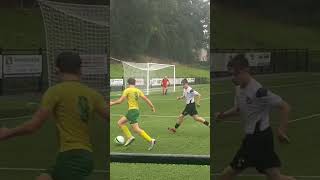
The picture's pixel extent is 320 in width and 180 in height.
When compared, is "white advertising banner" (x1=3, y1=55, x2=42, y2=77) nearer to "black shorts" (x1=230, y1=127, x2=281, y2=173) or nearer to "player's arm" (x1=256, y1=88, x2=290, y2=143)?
"black shorts" (x1=230, y1=127, x2=281, y2=173)

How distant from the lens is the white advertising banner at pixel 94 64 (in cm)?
964

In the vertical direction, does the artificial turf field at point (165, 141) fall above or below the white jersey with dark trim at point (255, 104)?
below

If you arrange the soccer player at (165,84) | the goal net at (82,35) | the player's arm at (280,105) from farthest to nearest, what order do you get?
the soccer player at (165,84) < the goal net at (82,35) < the player's arm at (280,105)

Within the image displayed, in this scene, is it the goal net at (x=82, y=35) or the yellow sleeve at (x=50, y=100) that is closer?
the yellow sleeve at (x=50, y=100)

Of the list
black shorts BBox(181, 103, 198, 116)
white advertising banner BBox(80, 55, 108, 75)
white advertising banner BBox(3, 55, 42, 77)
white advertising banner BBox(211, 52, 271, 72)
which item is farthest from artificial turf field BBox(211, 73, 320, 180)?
white advertising banner BBox(3, 55, 42, 77)

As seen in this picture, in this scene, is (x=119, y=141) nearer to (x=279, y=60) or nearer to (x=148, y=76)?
(x=279, y=60)

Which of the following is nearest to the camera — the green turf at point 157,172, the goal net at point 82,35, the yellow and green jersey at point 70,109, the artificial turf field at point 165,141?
the yellow and green jersey at point 70,109

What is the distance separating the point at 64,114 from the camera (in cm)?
425

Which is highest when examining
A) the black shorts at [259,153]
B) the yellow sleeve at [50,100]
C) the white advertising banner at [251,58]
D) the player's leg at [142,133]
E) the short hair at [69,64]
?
the white advertising banner at [251,58]

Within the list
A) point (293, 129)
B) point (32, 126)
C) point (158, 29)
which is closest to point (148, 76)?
point (158, 29)

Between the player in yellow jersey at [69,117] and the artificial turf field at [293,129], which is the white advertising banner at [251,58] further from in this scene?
the player in yellow jersey at [69,117]

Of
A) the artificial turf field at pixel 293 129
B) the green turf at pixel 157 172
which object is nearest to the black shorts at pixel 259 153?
the artificial turf field at pixel 293 129

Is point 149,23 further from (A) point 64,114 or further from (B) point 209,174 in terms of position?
(A) point 64,114

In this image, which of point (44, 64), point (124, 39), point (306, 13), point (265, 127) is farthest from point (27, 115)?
point (124, 39)
